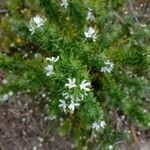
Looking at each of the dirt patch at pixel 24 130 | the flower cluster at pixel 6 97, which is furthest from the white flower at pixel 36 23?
the dirt patch at pixel 24 130

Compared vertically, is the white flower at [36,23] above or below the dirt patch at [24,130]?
above

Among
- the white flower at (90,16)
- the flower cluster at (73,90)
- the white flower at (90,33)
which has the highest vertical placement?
the white flower at (90,16)

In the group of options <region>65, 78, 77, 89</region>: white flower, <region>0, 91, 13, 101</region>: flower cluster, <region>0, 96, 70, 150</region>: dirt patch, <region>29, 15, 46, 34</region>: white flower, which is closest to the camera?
<region>65, 78, 77, 89</region>: white flower

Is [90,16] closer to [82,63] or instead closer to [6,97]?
[82,63]

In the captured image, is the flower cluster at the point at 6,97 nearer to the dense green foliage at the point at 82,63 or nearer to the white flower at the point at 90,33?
the dense green foliage at the point at 82,63

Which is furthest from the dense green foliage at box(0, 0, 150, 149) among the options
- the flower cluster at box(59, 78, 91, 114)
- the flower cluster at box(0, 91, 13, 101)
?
the flower cluster at box(0, 91, 13, 101)

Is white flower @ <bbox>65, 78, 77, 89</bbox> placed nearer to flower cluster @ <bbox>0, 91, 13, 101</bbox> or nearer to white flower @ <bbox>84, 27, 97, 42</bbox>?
white flower @ <bbox>84, 27, 97, 42</bbox>
